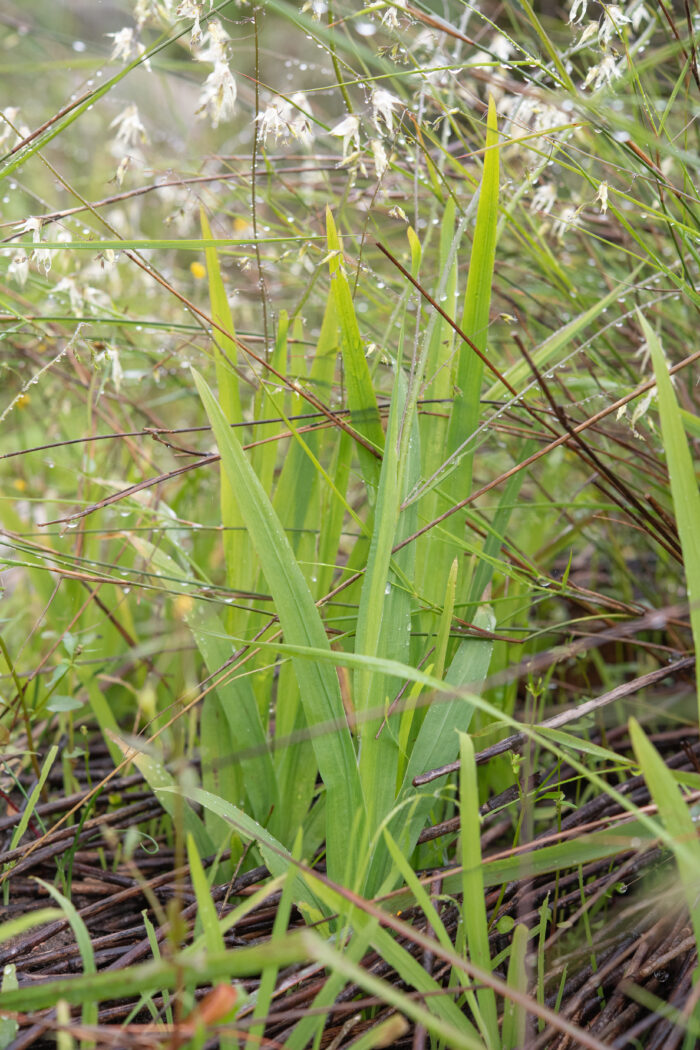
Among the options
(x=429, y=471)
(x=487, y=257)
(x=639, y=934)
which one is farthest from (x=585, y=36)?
(x=639, y=934)

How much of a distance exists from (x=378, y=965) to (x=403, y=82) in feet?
5.14

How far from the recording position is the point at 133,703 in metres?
1.42

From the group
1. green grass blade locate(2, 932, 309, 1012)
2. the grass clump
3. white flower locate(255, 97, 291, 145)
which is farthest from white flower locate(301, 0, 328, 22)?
green grass blade locate(2, 932, 309, 1012)

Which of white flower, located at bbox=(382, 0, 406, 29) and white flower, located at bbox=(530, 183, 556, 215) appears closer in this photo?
white flower, located at bbox=(382, 0, 406, 29)

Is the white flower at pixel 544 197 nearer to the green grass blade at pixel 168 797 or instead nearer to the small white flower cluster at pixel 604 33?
the small white flower cluster at pixel 604 33

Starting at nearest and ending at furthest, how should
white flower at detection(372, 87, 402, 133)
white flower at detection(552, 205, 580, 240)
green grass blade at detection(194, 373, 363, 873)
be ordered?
green grass blade at detection(194, 373, 363, 873) < white flower at detection(372, 87, 402, 133) < white flower at detection(552, 205, 580, 240)

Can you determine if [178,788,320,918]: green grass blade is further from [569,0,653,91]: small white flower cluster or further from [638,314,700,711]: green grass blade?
[569,0,653,91]: small white flower cluster

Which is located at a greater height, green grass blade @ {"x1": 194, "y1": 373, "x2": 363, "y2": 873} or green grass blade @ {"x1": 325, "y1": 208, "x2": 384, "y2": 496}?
green grass blade @ {"x1": 325, "y1": 208, "x2": 384, "y2": 496}

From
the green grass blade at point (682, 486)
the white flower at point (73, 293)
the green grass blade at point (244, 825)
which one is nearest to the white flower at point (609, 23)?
the green grass blade at point (682, 486)

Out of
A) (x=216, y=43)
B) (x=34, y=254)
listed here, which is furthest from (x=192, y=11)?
(x=34, y=254)

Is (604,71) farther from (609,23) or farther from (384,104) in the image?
(384,104)

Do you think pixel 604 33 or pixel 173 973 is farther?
pixel 604 33

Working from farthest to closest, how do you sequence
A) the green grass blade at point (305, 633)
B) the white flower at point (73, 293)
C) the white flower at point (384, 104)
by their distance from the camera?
the white flower at point (73, 293) → the white flower at point (384, 104) → the green grass blade at point (305, 633)

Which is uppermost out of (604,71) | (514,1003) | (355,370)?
(604,71)
